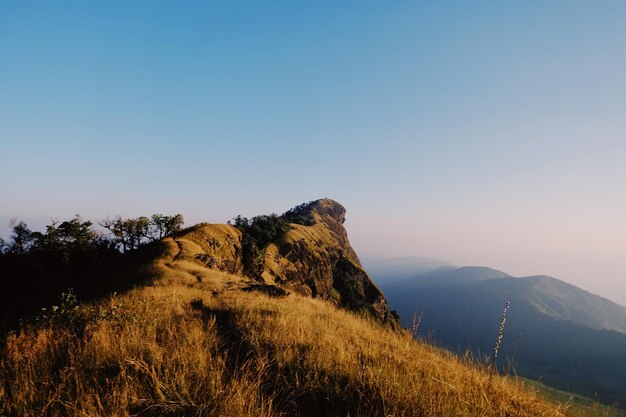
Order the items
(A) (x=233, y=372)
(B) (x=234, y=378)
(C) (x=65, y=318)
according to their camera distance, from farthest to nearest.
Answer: (C) (x=65, y=318) → (A) (x=233, y=372) → (B) (x=234, y=378)

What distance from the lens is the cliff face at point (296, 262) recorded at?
1325 inches

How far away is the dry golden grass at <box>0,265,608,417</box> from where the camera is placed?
414cm

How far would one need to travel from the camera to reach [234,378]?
489 centimetres

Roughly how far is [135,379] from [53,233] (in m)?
70.6

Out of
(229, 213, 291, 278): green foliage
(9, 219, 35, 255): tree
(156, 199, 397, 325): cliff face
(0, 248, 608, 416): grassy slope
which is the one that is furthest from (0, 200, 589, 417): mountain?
(9, 219, 35, 255): tree

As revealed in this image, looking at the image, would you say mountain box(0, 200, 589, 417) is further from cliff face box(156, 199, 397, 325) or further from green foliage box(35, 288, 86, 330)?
cliff face box(156, 199, 397, 325)

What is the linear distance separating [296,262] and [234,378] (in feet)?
252

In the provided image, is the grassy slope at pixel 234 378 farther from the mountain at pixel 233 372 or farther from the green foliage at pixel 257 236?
the green foliage at pixel 257 236

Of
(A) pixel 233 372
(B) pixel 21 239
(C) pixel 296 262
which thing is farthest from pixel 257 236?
(A) pixel 233 372

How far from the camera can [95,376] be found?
4.86 meters

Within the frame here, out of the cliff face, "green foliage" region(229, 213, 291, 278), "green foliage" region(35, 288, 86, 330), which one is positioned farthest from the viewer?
"green foliage" region(229, 213, 291, 278)

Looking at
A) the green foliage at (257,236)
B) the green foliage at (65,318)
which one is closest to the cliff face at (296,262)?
the green foliage at (257,236)

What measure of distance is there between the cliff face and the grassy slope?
276 inches

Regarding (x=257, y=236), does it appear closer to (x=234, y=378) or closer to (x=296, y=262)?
(x=296, y=262)
